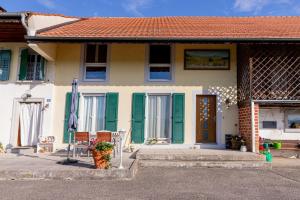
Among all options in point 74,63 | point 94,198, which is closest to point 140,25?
point 74,63

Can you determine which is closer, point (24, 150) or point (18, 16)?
point (18, 16)

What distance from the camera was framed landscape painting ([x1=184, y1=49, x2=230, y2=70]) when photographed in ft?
35.6

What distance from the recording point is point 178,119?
10.6 meters

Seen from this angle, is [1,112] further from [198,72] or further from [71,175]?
[198,72]

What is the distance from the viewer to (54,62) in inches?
432

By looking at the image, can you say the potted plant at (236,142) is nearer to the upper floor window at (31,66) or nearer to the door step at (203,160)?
the door step at (203,160)

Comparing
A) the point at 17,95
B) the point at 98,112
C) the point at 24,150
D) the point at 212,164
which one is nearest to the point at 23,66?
the point at 17,95

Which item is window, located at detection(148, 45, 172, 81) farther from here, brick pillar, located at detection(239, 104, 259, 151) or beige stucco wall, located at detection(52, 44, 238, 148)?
brick pillar, located at detection(239, 104, 259, 151)

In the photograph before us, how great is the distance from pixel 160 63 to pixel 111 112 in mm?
2767

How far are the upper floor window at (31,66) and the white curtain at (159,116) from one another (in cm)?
452

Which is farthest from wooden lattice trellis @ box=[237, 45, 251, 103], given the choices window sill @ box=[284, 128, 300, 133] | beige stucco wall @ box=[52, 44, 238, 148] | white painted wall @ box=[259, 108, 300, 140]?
window sill @ box=[284, 128, 300, 133]

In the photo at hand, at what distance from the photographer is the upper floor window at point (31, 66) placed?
35.7 feet

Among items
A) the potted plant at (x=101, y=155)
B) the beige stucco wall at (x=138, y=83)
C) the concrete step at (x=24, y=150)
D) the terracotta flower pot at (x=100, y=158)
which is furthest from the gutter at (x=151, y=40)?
the terracotta flower pot at (x=100, y=158)

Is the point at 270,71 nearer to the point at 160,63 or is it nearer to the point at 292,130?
the point at 292,130
